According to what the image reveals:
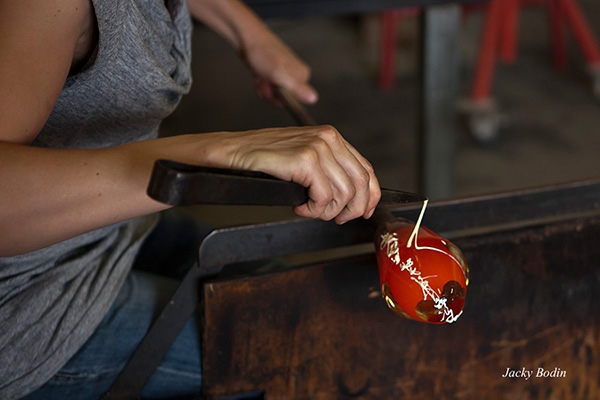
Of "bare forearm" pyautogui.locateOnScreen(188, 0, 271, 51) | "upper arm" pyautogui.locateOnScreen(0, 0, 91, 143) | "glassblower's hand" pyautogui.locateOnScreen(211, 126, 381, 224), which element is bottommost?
"bare forearm" pyautogui.locateOnScreen(188, 0, 271, 51)

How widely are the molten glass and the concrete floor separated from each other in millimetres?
1240

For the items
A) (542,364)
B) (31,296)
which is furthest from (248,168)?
(542,364)

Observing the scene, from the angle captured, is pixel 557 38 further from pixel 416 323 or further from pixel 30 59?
pixel 30 59

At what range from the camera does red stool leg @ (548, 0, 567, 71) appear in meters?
3.00

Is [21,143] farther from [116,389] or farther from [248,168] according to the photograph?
[116,389]

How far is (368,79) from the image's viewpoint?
3.20 meters

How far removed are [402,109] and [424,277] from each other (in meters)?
2.39

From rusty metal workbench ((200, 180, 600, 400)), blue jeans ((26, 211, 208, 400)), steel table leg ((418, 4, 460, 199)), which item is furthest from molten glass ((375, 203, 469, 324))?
steel table leg ((418, 4, 460, 199))

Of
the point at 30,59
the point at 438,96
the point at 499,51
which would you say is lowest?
the point at 499,51

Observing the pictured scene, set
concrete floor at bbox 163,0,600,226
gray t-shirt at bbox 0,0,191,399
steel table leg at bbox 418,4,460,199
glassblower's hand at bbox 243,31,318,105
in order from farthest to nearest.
Result: 1. concrete floor at bbox 163,0,600,226
2. steel table leg at bbox 418,4,460,199
3. glassblower's hand at bbox 243,31,318,105
4. gray t-shirt at bbox 0,0,191,399

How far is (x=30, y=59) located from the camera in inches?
20.1

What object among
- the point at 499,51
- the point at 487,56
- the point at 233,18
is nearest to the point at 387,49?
the point at 487,56

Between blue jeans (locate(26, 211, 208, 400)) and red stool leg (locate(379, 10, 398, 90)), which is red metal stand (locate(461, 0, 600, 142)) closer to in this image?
red stool leg (locate(379, 10, 398, 90))

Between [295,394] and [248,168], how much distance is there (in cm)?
31
